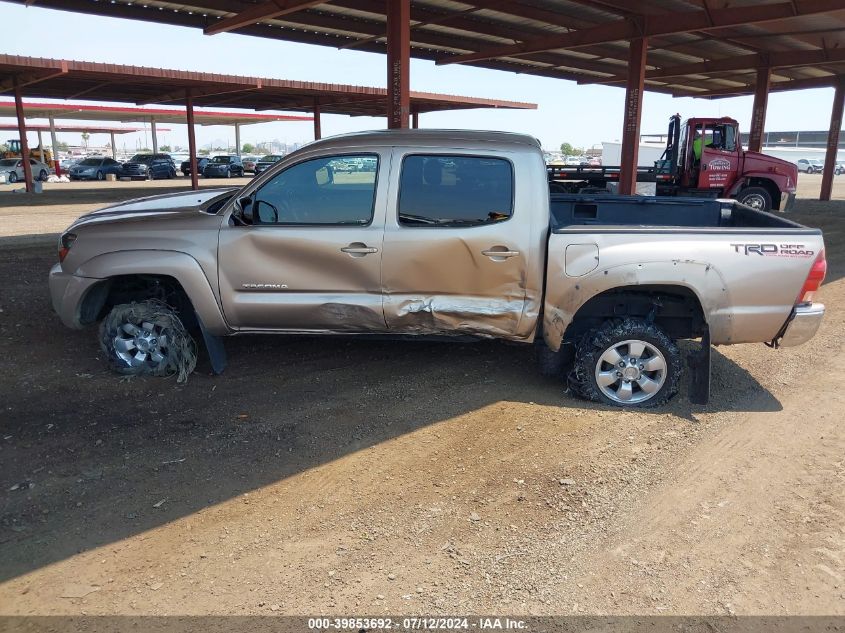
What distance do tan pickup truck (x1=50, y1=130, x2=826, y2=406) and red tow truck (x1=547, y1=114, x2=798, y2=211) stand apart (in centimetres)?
1244

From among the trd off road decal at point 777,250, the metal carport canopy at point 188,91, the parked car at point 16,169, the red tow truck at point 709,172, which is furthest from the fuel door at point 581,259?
the parked car at point 16,169

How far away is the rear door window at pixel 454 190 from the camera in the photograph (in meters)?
4.66

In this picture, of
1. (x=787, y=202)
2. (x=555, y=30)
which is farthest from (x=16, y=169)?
(x=787, y=202)

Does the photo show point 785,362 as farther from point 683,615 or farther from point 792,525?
point 683,615

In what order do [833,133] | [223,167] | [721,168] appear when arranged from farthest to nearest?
[223,167] < [833,133] < [721,168]

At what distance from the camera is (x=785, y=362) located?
5984 millimetres

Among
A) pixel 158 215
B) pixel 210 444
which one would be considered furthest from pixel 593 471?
pixel 158 215

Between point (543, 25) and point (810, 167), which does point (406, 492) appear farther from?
point (810, 167)

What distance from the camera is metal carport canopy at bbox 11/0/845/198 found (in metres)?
13.0

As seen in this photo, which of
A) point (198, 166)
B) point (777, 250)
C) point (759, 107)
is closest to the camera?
point (777, 250)

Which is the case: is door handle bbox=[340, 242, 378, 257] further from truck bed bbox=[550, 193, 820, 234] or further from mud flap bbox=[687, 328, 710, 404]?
mud flap bbox=[687, 328, 710, 404]

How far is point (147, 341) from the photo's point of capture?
5.16m

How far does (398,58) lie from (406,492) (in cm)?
1001

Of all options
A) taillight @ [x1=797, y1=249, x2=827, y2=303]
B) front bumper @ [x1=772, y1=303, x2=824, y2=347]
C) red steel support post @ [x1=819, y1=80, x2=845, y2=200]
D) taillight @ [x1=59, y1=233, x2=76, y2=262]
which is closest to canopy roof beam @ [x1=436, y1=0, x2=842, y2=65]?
taillight @ [x1=797, y1=249, x2=827, y2=303]
